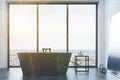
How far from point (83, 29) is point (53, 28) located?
3.92 ft

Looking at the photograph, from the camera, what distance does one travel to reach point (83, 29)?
9.20 metres

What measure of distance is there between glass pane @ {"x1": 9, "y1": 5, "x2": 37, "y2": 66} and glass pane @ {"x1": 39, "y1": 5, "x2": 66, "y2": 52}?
12.4 inches

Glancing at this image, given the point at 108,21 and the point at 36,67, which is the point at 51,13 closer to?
the point at 108,21

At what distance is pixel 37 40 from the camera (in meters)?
9.18

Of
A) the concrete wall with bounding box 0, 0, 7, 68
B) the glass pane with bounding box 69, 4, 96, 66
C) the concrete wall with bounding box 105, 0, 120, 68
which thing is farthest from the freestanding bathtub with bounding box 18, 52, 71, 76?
the glass pane with bounding box 69, 4, 96, 66

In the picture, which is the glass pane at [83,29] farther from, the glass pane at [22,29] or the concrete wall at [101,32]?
the glass pane at [22,29]

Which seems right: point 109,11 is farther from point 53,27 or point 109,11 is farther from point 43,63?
point 43,63

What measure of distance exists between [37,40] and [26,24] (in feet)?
2.56

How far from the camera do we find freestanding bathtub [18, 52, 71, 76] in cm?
657

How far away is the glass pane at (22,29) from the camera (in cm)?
918

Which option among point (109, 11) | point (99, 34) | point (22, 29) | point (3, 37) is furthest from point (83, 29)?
point (3, 37)

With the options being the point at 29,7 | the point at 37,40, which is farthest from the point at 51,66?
the point at 29,7

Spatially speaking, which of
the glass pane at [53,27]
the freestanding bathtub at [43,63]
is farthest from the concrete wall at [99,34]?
the freestanding bathtub at [43,63]

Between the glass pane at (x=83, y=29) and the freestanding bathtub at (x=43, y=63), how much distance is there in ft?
8.15
